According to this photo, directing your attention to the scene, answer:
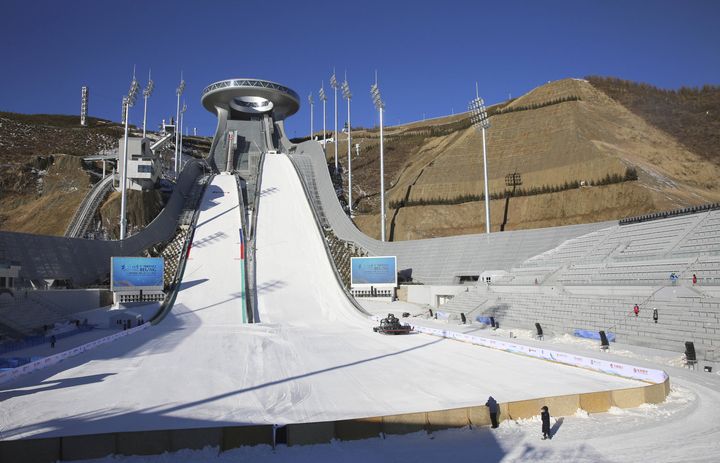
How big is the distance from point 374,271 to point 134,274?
13.1 m

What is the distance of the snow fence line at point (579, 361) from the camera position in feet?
34.2

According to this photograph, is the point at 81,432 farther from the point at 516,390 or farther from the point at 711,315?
the point at 711,315

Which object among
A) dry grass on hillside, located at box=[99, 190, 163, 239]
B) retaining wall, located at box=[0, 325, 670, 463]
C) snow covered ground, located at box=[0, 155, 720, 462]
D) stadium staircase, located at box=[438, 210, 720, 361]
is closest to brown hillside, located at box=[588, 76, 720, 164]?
stadium staircase, located at box=[438, 210, 720, 361]

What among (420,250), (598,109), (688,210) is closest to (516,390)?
(688,210)

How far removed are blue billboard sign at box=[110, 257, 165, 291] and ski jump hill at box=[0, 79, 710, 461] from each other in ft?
4.86

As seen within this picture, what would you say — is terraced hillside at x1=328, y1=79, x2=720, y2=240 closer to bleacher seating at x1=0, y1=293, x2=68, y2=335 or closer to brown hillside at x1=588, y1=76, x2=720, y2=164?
brown hillside at x1=588, y1=76, x2=720, y2=164

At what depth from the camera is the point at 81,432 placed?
296 inches

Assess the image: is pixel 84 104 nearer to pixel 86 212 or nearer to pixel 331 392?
pixel 86 212

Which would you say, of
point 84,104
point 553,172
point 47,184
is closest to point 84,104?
point 84,104

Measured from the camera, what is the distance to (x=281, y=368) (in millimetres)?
13016

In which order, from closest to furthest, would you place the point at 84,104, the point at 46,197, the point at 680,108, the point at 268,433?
1. the point at 268,433
2. the point at 46,197
3. the point at 680,108
4. the point at 84,104

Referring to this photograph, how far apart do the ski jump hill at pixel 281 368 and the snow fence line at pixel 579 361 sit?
0.14 ft

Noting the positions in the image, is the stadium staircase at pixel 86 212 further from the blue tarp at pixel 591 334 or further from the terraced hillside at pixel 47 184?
the blue tarp at pixel 591 334

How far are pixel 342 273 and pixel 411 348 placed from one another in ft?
50.4
